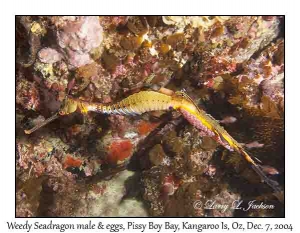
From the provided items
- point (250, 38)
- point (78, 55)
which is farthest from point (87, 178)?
point (250, 38)

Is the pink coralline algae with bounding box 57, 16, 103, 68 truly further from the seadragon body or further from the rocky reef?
the seadragon body

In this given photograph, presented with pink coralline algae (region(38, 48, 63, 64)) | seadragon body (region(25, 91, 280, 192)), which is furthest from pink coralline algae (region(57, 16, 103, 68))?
seadragon body (region(25, 91, 280, 192))

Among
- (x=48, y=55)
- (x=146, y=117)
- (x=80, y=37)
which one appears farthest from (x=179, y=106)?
(x=48, y=55)

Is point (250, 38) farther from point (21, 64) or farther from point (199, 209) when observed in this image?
point (21, 64)

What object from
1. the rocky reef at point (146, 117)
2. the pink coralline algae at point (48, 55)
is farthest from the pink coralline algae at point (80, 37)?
the pink coralline algae at point (48, 55)

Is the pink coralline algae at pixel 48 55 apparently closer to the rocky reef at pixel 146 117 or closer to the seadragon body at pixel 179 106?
the rocky reef at pixel 146 117
